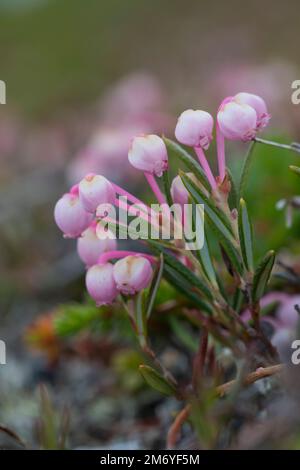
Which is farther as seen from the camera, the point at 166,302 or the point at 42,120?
the point at 42,120

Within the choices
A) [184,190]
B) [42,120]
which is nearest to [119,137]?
[184,190]

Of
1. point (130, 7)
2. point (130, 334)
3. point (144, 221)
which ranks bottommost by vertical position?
point (130, 334)

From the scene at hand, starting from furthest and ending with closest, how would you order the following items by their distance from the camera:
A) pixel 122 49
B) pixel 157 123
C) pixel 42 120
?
pixel 122 49, pixel 42 120, pixel 157 123

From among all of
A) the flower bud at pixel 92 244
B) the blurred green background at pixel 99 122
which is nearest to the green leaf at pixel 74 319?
the blurred green background at pixel 99 122

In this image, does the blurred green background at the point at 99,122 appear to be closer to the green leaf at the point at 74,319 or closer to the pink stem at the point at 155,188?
the green leaf at the point at 74,319

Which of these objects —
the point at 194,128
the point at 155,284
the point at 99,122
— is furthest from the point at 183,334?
the point at 99,122

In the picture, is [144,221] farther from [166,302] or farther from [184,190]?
[166,302]

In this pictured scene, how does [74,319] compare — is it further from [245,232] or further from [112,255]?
[245,232]
